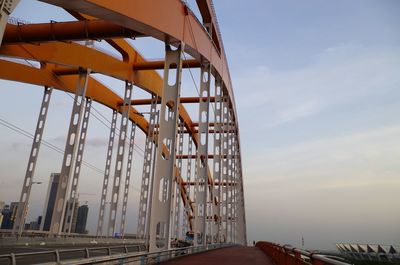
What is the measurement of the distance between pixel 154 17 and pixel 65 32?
6.37m

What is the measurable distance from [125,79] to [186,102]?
10380 mm

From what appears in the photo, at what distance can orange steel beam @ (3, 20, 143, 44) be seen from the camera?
51.5 feet

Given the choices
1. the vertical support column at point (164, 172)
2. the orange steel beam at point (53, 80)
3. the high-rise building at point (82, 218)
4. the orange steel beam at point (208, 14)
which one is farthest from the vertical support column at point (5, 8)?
the high-rise building at point (82, 218)

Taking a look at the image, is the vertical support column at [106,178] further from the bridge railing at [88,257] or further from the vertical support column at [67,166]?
the bridge railing at [88,257]

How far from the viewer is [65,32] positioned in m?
16.7

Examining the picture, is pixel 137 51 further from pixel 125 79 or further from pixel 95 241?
pixel 95 241

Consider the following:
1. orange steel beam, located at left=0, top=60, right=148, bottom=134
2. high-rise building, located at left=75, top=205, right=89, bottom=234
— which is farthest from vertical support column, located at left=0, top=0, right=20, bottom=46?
high-rise building, located at left=75, top=205, right=89, bottom=234

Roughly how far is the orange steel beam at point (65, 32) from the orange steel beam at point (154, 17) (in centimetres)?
195

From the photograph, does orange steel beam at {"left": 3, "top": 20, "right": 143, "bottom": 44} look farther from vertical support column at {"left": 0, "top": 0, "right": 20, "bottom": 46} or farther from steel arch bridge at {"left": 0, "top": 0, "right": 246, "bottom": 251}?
vertical support column at {"left": 0, "top": 0, "right": 20, "bottom": 46}

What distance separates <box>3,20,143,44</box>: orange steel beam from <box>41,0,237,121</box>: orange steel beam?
6.39 feet

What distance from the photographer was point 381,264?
4459 cm

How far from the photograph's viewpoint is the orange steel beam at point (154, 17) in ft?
36.9

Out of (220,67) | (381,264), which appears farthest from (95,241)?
(381,264)

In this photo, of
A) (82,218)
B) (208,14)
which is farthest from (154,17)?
(82,218)
